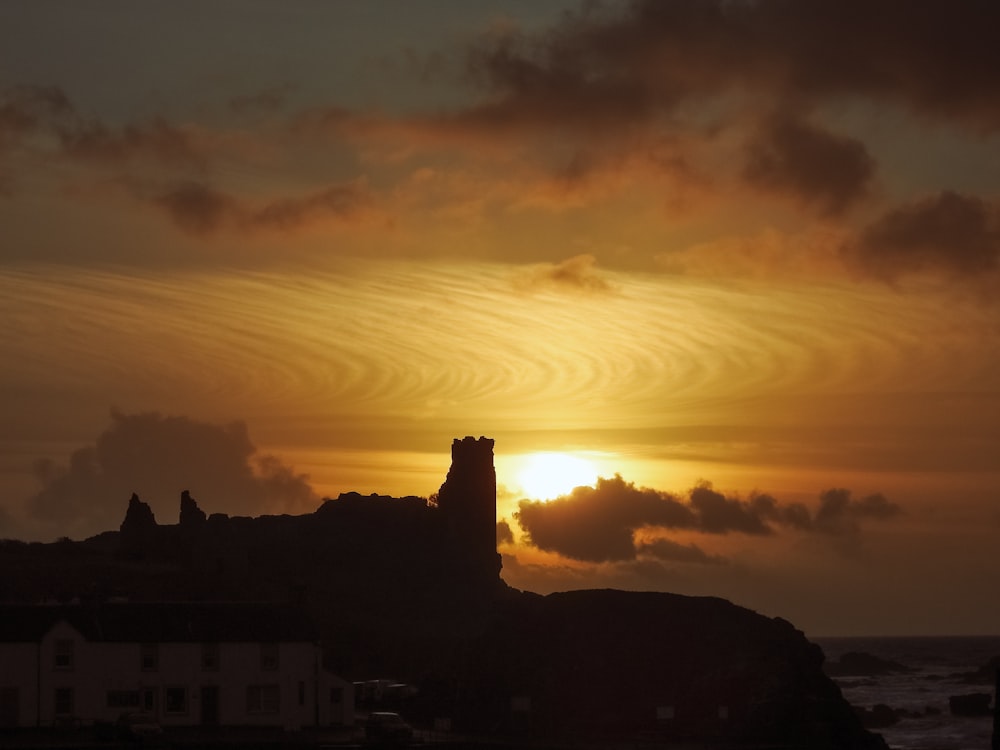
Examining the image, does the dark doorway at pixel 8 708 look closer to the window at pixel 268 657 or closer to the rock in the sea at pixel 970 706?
the window at pixel 268 657

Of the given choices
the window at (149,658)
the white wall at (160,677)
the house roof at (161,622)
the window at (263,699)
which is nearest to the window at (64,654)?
the white wall at (160,677)

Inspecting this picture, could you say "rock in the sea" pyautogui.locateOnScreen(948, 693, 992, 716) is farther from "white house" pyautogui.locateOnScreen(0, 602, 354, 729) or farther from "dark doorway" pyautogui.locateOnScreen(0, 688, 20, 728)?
"dark doorway" pyautogui.locateOnScreen(0, 688, 20, 728)

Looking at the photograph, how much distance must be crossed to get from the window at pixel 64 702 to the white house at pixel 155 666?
5cm

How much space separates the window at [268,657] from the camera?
90.6 metres

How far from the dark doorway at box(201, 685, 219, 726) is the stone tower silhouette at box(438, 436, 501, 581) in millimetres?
96997

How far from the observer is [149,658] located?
8962cm

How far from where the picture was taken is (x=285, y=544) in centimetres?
17938

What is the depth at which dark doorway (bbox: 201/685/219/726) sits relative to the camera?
89.8 meters

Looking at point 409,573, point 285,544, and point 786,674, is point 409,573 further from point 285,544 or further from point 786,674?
point 786,674

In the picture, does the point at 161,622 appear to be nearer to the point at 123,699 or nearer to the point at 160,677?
the point at 160,677

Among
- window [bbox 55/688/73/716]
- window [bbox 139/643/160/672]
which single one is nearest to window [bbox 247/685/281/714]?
window [bbox 139/643/160/672]

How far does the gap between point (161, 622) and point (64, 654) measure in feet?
18.5

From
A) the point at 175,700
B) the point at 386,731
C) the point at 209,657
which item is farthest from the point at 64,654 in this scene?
the point at 386,731

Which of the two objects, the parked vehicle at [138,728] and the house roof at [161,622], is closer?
the parked vehicle at [138,728]
